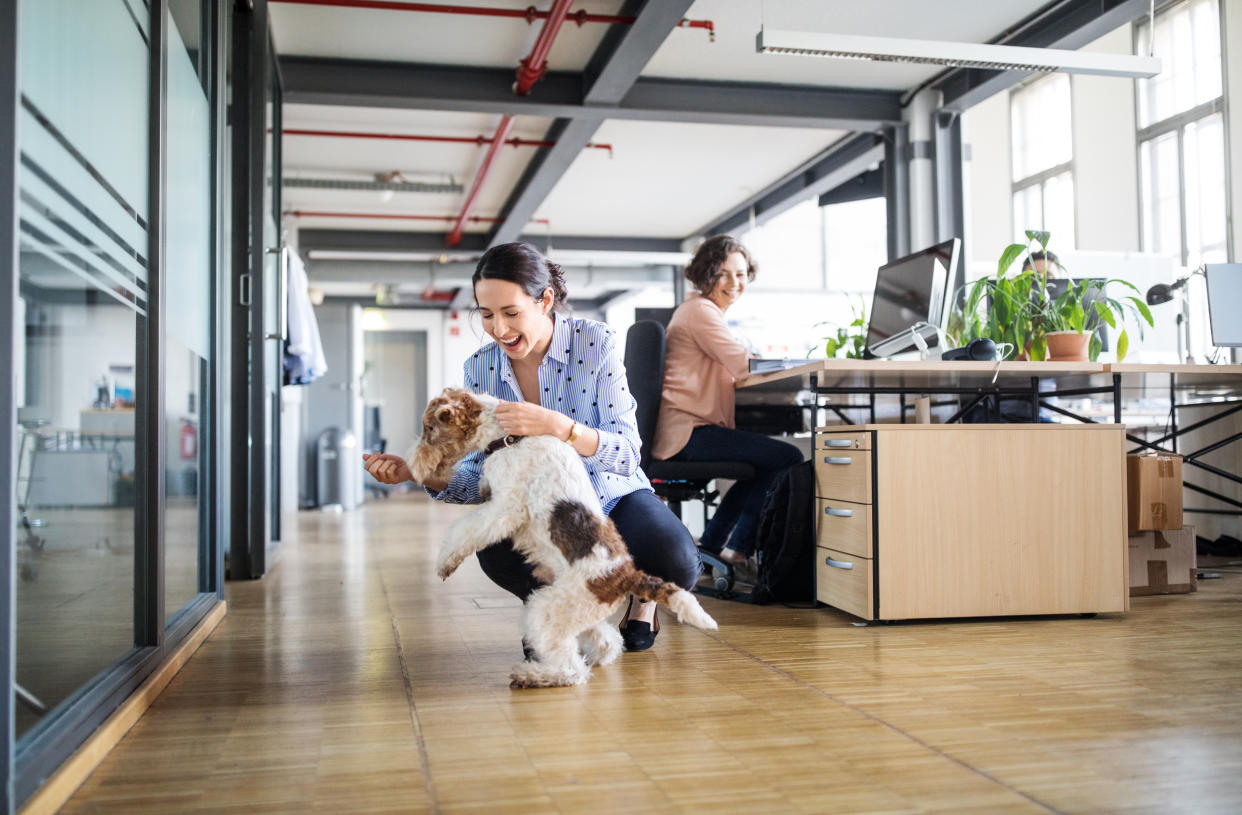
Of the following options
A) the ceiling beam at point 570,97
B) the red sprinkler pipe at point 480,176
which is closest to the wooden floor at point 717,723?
the ceiling beam at point 570,97

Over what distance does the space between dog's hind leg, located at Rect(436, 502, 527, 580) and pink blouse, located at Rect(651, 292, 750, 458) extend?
1.46m

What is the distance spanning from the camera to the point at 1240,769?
1.50 m

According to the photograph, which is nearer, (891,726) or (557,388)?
(891,726)

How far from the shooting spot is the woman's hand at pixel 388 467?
6.69ft

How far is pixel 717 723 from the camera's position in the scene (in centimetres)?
179

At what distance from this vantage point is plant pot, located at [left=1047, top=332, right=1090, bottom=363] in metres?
3.34

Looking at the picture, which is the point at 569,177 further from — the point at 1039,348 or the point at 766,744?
the point at 766,744

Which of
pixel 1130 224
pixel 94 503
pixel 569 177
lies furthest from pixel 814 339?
pixel 94 503

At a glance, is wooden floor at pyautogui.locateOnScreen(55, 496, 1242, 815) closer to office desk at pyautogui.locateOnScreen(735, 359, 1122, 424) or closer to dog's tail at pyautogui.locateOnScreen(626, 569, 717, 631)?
dog's tail at pyautogui.locateOnScreen(626, 569, 717, 631)

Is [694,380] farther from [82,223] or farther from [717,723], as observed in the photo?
[82,223]

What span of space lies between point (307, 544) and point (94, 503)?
3.78 feet

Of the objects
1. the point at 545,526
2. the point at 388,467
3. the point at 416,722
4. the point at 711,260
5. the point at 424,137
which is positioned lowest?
the point at 416,722

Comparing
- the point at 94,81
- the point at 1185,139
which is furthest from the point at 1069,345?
the point at 1185,139

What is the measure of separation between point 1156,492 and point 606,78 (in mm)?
3459
